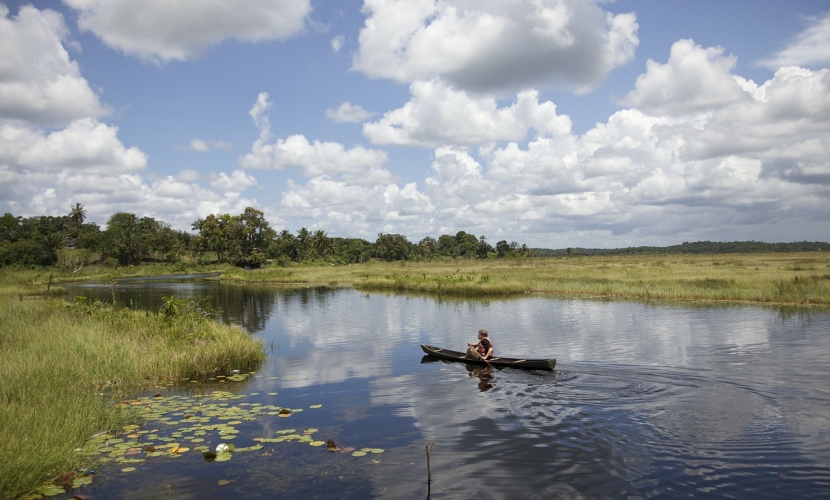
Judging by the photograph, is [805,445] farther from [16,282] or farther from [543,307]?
[16,282]

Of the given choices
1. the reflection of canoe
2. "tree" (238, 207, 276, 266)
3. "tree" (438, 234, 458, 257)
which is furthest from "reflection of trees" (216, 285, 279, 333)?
"tree" (438, 234, 458, 257)

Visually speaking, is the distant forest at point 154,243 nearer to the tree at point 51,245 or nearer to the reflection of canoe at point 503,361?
the tree at point 51,245

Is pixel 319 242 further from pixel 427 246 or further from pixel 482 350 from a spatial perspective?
pixel 482 350

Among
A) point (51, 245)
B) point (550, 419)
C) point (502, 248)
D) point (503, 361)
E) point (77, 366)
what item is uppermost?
point (51, 245)

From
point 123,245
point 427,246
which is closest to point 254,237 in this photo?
point 123,245

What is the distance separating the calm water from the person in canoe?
26.4 inches

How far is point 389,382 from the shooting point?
17.4 m

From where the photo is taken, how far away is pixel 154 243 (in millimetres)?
119688

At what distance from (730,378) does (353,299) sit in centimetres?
3362

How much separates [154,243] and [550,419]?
400 ft

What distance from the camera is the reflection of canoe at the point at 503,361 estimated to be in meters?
17.5

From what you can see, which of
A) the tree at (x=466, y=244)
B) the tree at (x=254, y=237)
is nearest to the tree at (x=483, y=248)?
the tree at (x=466, y=244)

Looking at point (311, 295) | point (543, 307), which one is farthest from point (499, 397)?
point (311, 295)

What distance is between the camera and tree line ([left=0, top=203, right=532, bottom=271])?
97.1 meters
